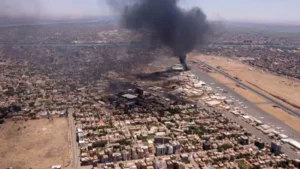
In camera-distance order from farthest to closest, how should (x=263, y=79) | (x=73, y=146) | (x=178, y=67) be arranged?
(x=178, y=67)
(x=263, y=79)
(x=73, y=146)

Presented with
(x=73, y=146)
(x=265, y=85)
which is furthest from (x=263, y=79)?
(x=73, y=146)

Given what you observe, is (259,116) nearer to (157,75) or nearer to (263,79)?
(263,79)

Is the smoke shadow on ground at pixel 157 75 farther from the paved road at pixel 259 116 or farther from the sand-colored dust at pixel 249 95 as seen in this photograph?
A: the sand-colored dust at pixel 249 95

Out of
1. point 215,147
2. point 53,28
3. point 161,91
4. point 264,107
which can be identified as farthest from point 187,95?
point 53,28

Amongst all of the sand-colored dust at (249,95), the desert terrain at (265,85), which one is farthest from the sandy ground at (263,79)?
the sand-colored dust at (249,95)

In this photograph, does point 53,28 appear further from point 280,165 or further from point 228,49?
point 280,165

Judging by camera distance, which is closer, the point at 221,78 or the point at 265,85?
the point at 265,85

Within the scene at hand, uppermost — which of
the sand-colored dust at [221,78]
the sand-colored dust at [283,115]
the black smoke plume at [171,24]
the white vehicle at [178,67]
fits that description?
the black smoke plume at [171,24]
